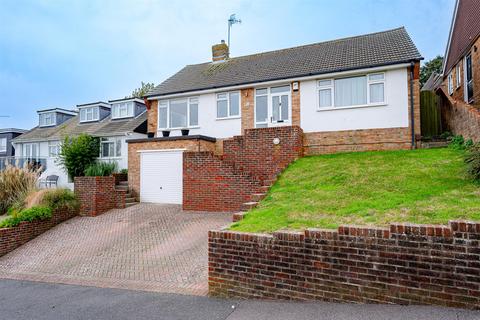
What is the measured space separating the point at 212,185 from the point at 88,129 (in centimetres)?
1607

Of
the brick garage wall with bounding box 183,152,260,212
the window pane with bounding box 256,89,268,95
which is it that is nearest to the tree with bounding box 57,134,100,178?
the brick garage wall with bounding box 183,152,260,212

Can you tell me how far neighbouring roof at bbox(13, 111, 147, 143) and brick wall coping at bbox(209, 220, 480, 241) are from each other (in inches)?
673

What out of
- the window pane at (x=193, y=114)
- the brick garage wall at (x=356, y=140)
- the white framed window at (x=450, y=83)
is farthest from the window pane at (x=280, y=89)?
the white framed window at (x=450, y=83)

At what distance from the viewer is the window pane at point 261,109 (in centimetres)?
1391

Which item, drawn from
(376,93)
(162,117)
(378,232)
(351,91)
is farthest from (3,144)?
(378,232)

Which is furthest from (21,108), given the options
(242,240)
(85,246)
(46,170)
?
(242,240)

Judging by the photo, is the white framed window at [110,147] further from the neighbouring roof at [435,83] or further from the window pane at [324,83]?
the neighbouring roof at [435,83]

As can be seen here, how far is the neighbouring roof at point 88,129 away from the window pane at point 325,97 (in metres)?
12.4

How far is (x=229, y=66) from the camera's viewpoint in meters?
17.4

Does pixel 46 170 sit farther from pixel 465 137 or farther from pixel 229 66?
pixel 465 137

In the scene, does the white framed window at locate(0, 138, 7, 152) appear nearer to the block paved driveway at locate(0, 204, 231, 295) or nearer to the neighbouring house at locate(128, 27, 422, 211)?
the neighbouring house at locate(128, 27, 422, 211)

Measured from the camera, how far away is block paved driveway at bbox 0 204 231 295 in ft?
20.0

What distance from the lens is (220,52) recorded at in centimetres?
1866

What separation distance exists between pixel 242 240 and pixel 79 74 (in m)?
34.1
